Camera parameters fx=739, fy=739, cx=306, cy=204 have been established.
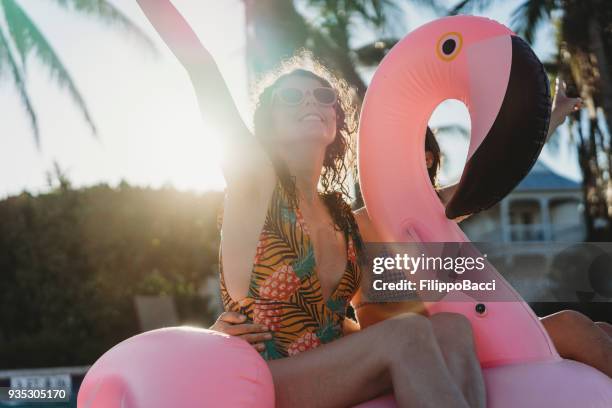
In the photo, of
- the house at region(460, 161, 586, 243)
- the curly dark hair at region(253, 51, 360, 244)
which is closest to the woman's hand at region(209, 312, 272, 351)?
the curly dark hair at region(253, 51, 360, 244)

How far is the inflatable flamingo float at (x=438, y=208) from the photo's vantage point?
1.89m

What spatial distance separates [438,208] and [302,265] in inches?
19.5

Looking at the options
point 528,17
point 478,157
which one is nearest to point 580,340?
point 478,157

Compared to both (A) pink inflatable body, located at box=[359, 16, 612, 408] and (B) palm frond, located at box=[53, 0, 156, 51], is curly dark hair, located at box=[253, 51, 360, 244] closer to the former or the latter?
(A) pink inflatable body, located at box=[359, 16, 612, 408]

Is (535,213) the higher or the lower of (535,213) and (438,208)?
the lower

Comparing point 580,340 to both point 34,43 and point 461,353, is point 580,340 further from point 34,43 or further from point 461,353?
point 34,43

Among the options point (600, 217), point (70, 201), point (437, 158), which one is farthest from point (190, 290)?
point (437, 158)

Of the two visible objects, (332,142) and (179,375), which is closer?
(179,375)

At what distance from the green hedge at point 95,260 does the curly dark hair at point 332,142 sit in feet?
37.9

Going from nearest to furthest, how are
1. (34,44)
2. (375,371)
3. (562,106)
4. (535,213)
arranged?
(375,371), (562,106), (34,44), (535,213)

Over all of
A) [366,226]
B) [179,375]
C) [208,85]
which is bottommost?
[179,375]

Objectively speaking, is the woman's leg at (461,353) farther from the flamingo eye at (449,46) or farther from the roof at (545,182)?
the roof at (545,182)

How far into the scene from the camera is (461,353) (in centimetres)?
203

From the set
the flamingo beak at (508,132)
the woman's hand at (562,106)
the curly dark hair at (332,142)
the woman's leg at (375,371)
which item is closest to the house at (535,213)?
the woman's hand at (562,106)
